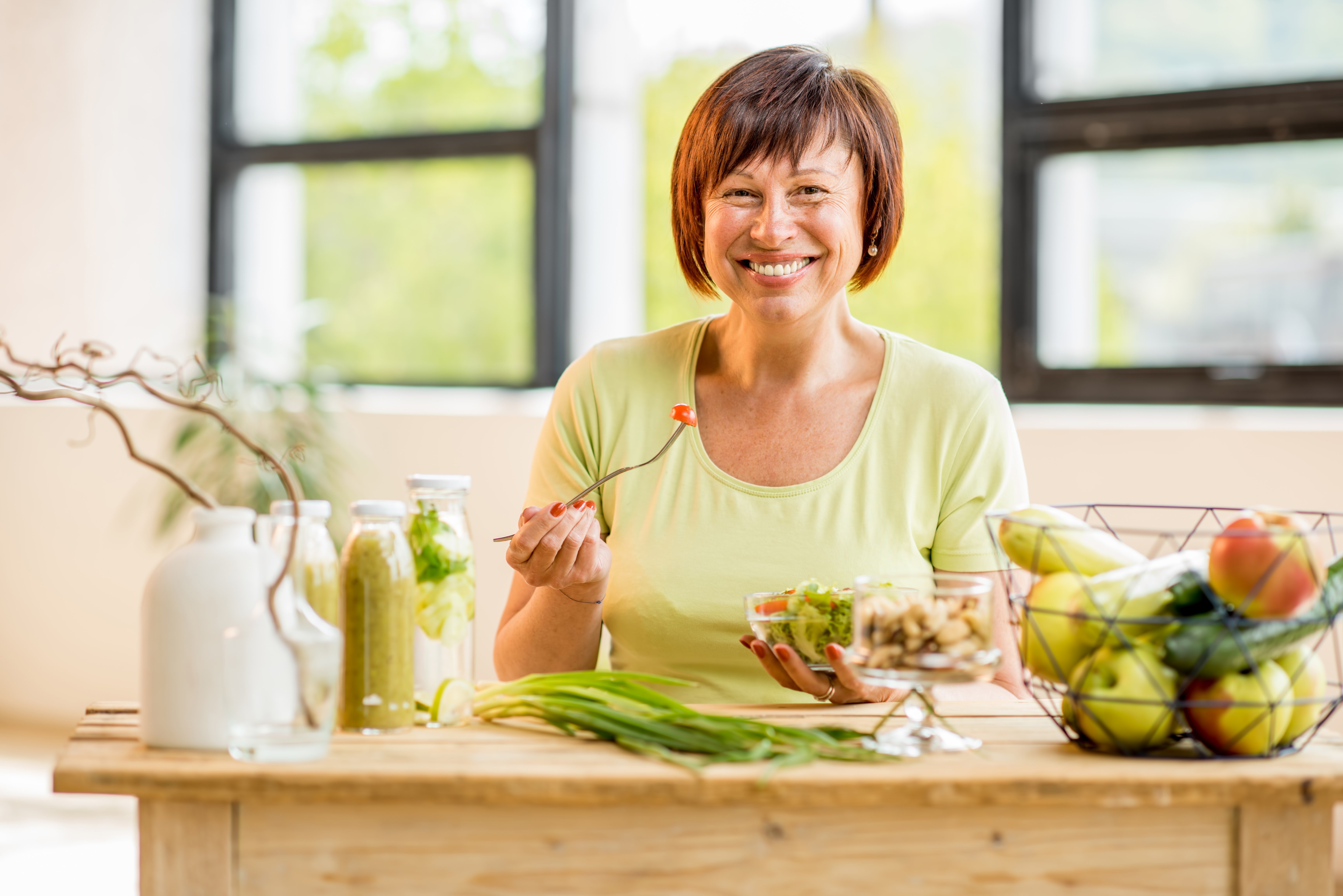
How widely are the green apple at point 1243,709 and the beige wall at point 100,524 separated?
2.26 m

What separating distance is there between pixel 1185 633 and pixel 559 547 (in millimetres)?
598

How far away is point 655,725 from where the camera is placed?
1.03 meters

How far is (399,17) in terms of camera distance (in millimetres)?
3764

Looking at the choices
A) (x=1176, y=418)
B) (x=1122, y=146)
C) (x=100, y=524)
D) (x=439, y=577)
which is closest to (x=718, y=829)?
(x=439, y=577)

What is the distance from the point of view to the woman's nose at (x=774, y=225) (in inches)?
60.8

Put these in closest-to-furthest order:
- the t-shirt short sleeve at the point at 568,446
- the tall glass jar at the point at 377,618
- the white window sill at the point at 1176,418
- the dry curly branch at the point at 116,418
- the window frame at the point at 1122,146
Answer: the dry curly branch at the point at 116,418 < the tall glass jar at the point at 377,618 < the t-shirt short sleeve at the point at 568,446 < the white window sill at the point at 1176,418 < the window frame at the point at 1122,146

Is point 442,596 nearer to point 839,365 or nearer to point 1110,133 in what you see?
point 839,365

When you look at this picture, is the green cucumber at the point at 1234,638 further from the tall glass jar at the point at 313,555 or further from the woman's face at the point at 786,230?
the woman's face at the point at 786,230

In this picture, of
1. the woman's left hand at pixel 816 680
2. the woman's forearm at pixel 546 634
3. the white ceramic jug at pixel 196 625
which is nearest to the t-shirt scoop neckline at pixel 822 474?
the woman's forearm at pixel 546 634

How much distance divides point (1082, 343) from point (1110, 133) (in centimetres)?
49

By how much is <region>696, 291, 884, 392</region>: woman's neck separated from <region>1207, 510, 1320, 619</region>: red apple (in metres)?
0.80

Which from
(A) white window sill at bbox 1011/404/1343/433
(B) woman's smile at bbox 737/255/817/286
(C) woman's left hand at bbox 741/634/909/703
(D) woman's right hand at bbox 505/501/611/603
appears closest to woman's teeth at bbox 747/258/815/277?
(B) woman's smile at bbox 737/255/817/286

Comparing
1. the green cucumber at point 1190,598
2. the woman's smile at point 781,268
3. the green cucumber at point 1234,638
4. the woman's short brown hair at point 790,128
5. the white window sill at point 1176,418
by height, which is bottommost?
the green cucumber at point 1234,638

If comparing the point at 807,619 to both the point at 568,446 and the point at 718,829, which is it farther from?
the point at 568,446
